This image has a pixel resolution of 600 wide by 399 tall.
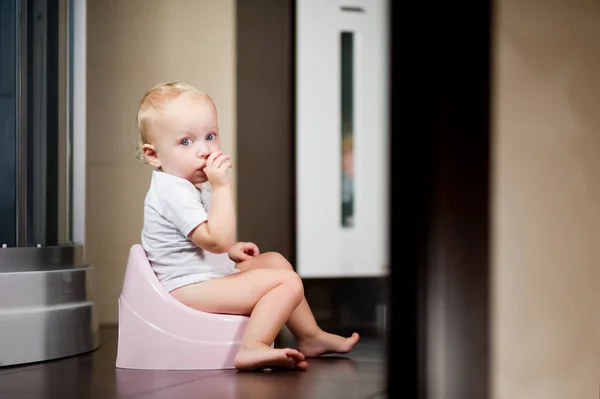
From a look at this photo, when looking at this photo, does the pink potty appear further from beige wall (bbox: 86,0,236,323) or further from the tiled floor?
beige wall (bbox: 86,0,236,323)

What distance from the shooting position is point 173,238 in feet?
3.65

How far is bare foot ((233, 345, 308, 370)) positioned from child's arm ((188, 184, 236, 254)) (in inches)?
5.9

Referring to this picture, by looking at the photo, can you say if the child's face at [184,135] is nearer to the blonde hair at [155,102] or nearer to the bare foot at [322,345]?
the blonde hair at [155,102]

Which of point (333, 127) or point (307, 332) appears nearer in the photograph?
point (307, 332)

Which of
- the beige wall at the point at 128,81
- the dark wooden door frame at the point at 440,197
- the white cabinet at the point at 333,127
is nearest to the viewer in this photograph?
the dark wooden door frame at the point at 440,197

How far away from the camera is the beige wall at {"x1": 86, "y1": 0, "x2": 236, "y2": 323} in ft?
5.23

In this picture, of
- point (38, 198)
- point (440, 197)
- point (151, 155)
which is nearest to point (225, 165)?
point (151, 155)

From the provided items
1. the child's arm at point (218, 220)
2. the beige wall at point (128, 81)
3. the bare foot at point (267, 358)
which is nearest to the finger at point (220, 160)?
the child's arm at point (218, 220)

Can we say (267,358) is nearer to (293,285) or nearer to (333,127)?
(293,285)

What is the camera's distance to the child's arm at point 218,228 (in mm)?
1054

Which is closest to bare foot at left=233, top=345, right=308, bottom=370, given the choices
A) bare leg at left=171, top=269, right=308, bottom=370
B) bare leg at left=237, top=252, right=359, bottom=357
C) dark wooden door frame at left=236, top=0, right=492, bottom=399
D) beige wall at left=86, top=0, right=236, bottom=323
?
bare leg at left=171, top=269, right=308, bottom=370

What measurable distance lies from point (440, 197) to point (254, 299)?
2.84 ft

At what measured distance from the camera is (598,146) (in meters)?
0.22

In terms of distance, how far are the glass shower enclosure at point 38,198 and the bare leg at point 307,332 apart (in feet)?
1.06
